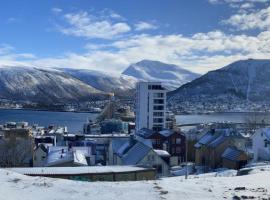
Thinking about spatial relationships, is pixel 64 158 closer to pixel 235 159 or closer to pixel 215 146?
pixel 235 159

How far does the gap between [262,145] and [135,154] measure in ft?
40.2

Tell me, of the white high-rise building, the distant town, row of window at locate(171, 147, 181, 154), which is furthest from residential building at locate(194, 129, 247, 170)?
the white high-rise building

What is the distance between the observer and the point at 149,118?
8300 cm

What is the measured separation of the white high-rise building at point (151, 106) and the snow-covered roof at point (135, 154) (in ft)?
138

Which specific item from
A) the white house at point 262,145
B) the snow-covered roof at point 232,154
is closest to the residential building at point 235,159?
the snow-covered roof at point 232,154

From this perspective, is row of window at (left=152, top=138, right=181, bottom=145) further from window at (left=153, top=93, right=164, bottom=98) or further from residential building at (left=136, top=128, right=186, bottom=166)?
window at (left=153, top=93, right=164, bottom=98)

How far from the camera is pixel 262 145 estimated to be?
4141 cm

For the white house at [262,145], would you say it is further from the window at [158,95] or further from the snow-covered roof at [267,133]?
the window at [158,95]

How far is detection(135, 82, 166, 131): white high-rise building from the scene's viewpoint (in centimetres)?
8288

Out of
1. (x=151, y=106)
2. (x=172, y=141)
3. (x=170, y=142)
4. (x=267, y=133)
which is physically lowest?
(x=170, y=142)

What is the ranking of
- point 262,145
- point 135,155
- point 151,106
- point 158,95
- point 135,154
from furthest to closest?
point 158,95 < point 151,106 < point 262,145 < point 135,154 < point 135,155

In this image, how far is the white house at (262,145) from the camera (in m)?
40.3

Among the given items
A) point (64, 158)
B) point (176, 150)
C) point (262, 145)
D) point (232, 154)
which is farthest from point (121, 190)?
point (176, 150)

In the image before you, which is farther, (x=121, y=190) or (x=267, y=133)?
(x=267, y=133)
